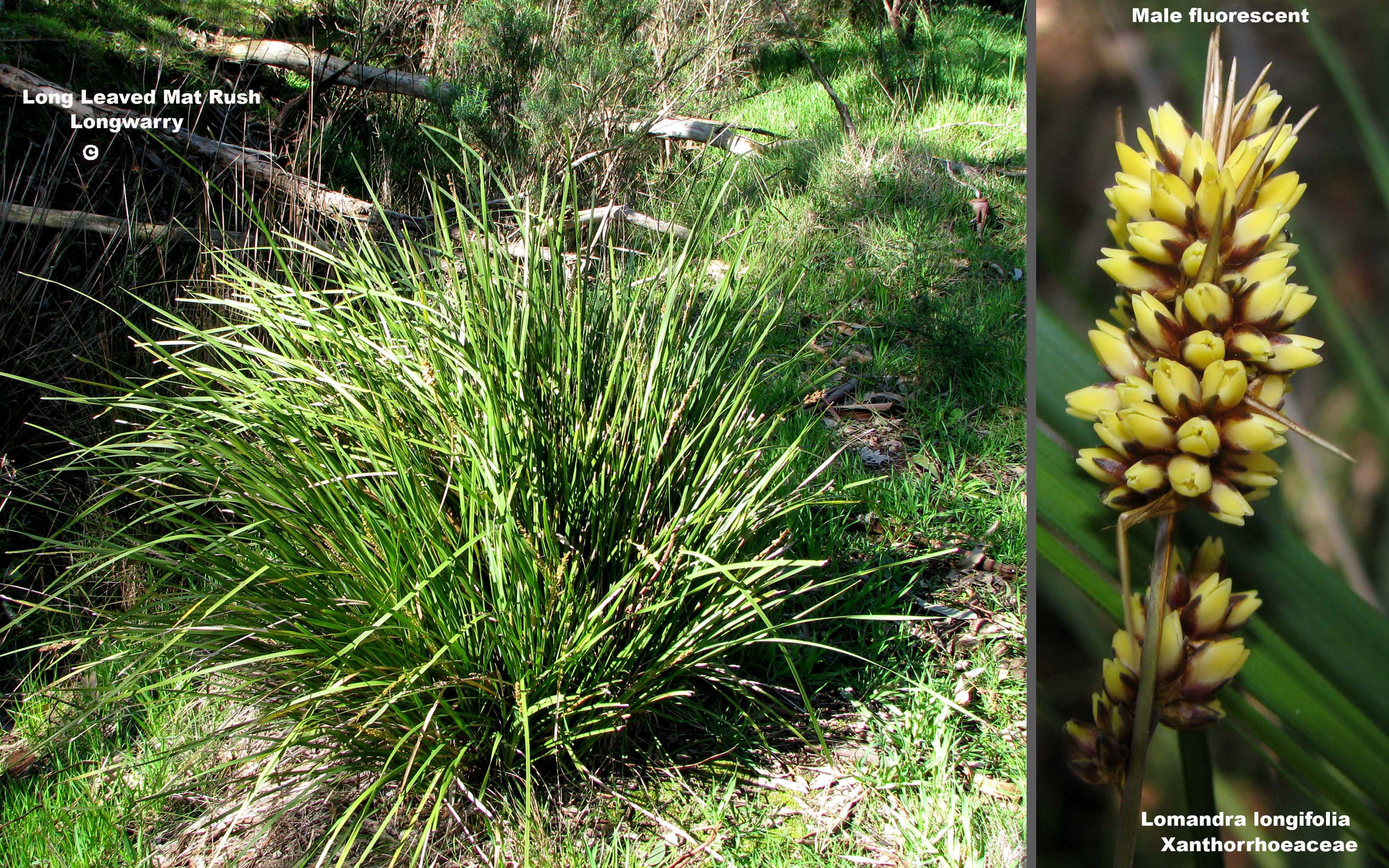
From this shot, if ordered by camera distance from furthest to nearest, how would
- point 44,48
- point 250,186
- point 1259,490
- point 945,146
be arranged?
1. point 945,146
2. point 44,48
3. point 250,186
4. point 1259,490

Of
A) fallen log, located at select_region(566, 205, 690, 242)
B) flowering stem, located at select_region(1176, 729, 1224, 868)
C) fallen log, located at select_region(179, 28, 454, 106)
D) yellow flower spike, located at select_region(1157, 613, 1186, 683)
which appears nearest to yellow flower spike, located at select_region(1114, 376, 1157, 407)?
yellow flower spike, located at select_region(1157, 613, 1186, 683)

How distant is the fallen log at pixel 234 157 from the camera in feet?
10.3

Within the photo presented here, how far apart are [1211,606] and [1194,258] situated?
32 centimetres

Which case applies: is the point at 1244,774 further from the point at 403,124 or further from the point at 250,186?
the point at 403,124

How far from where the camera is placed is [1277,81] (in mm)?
891

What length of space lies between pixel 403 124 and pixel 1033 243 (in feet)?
15.1

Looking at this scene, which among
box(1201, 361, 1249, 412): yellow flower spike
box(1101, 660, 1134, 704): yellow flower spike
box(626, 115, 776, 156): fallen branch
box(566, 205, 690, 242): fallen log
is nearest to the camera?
box(1201, 361, 1249, 412): yellow flower spike

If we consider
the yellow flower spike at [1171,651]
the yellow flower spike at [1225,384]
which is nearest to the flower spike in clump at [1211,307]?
the yellow flower spike at [1225,384]

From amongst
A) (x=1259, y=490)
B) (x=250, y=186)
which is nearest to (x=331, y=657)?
(x=1259, y=490)

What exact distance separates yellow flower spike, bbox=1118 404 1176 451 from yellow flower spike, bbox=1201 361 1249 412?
0.04 m

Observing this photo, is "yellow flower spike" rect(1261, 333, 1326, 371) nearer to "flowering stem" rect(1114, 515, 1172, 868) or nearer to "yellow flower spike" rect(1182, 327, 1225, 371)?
"yellow flower spike" rect(1182, 327, 1225, 371)

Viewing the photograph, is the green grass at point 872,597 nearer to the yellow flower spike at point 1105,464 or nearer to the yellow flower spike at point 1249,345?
the yellow flower spike at point 1105,464

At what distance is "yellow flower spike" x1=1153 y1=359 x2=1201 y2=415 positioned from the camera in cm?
Answer: 81

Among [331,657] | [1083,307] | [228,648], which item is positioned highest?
[1083,307]
